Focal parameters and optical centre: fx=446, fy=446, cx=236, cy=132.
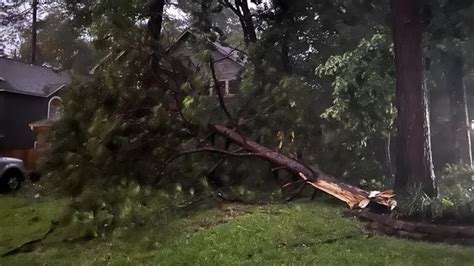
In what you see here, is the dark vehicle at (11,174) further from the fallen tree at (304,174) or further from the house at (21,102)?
the fallen tree at (304,174)

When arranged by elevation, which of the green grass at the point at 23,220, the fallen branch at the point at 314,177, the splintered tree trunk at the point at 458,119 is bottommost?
the green grass at the point at 23,220

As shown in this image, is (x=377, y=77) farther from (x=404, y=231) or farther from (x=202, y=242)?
(x=202, y=242)

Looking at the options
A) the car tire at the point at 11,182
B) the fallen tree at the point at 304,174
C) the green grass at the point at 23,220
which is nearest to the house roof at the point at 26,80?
the car tire at the point at 11,182

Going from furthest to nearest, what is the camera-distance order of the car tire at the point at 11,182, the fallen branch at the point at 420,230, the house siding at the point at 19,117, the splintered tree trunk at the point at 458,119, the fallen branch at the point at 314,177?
the house siding at the point at 19,117
the splintered tree trunk at the point at 458,119
the car tire at the point at 11,182
the fallen branch at the point at 314,177
the fallen branch at the point at 420,230

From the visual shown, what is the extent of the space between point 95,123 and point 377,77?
4.65m

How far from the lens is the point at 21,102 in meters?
15.3

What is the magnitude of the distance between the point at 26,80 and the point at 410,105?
14.2 meters

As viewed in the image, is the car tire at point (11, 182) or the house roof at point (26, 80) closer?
the car tire at point (11, 182)

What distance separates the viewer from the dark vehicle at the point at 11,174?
10585mm

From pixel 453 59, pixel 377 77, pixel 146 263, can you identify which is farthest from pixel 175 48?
pixel 453 59

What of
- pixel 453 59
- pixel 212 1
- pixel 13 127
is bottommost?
pixel 13 127

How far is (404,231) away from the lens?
4.95 metres

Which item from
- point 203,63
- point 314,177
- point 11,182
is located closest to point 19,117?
point 11,182

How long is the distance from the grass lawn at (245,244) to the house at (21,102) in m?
9.02
